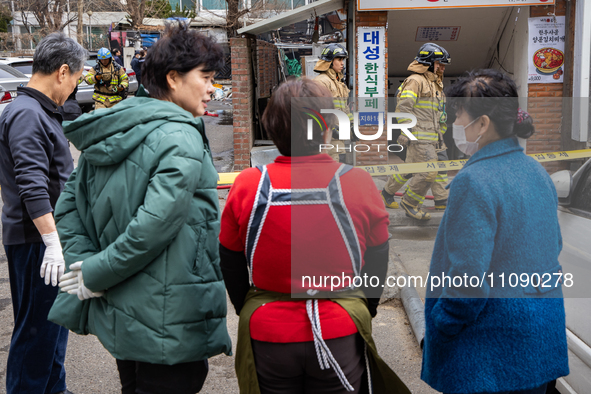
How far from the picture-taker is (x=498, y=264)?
186 centimetres

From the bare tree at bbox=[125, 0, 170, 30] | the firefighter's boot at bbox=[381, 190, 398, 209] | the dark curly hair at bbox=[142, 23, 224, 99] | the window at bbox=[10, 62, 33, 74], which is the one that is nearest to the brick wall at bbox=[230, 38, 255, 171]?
the firefighter's boot at bbox=[381, 190, 398, 209]

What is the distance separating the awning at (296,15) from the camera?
8.88 meters

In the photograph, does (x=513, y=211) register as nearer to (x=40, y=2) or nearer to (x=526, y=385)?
(x=526, y=385)

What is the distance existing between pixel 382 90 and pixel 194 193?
7.23 metres

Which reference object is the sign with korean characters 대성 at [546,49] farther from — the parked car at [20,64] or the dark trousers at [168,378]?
the parked car at [20,64]

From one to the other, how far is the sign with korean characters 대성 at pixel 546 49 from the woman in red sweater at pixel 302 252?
→ 769 centimetres

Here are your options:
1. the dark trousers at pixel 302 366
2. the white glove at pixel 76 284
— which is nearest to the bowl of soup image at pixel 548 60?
the dark trousers at pixel 302 366

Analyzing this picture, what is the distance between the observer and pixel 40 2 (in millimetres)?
30328

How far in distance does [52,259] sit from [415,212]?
190 inches

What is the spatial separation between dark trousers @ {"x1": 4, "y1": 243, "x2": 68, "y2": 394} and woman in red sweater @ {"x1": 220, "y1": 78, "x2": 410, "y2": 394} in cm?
138

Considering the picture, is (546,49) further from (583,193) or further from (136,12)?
(136,12)

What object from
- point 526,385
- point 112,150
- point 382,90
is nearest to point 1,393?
point 112,150

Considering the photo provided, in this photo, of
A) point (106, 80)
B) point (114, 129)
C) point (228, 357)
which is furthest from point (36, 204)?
point (106, 80)

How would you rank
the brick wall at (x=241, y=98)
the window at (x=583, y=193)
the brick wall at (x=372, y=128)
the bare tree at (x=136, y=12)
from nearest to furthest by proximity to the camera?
1. the window at (x=583, y=193)
2. the brick wall at (x=372, y=128)
3. the brick wall at (x=241, y=98)
4. the bare tree at (x=136, y=12)
